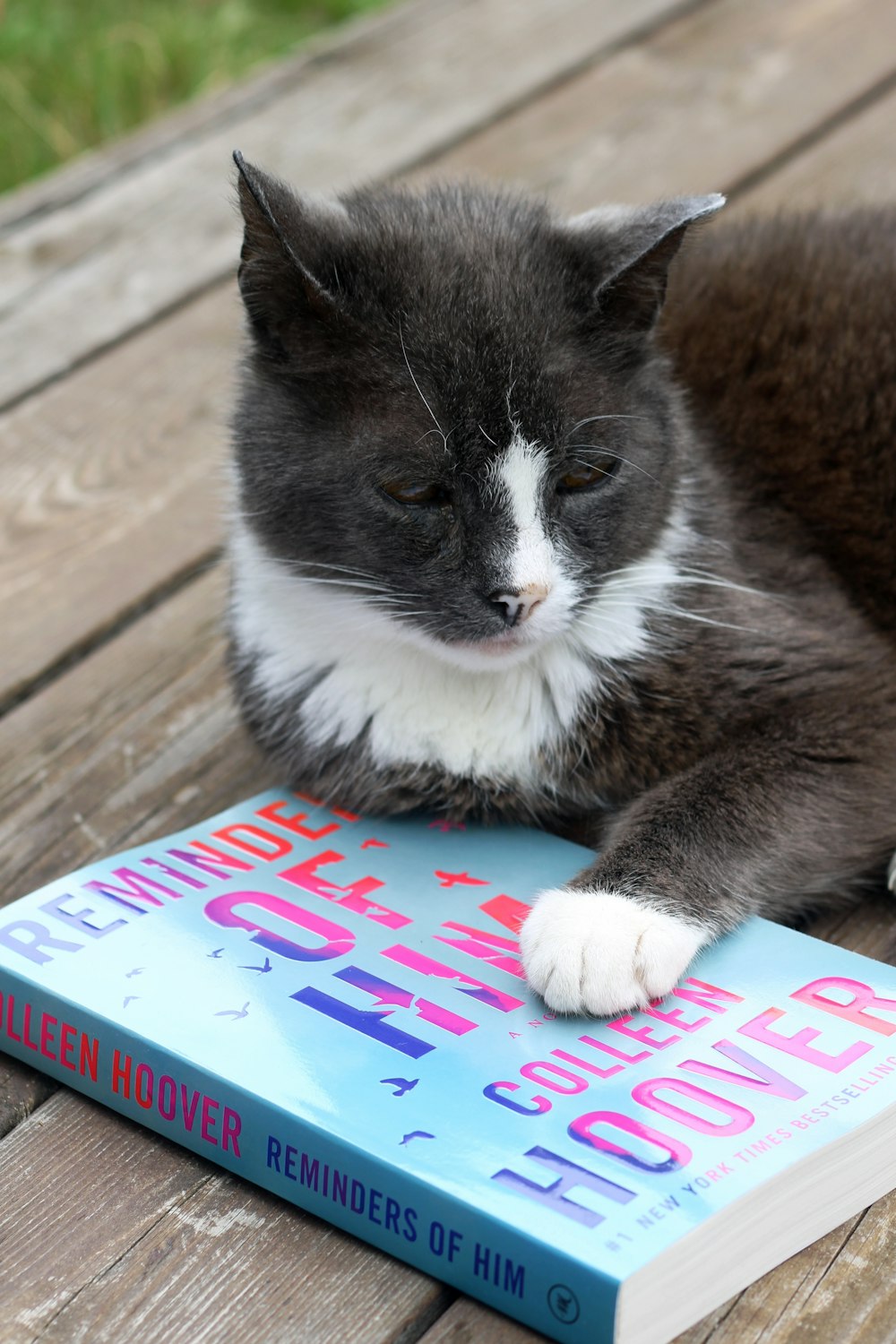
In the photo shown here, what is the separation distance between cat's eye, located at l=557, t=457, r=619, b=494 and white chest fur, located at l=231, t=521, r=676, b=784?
143mm

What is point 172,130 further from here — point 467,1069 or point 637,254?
point 467,1069

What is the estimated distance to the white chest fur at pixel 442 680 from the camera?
5.75 ft

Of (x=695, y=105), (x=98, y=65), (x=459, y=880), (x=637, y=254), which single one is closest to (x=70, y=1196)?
(x=459, y=880)

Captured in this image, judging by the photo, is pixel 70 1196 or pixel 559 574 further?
pixel 559 574

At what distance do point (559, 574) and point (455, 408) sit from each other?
21cm

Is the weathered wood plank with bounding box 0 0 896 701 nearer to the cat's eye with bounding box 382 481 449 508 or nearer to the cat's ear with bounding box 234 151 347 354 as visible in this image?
the cat's ear with bounding box 234 151 347 354

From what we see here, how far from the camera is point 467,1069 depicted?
50.6 inches

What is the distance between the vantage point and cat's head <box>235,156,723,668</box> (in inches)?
60.9

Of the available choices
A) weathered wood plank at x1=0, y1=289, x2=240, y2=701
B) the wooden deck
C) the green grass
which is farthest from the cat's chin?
the green grass

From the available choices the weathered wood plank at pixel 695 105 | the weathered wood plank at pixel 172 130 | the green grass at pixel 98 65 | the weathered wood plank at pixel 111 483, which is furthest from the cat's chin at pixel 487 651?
the green grass at pixel 98 65

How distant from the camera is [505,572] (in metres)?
1.55

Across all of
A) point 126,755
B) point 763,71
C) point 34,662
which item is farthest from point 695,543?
point 763,71

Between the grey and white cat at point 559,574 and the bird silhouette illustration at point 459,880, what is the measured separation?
12 cm

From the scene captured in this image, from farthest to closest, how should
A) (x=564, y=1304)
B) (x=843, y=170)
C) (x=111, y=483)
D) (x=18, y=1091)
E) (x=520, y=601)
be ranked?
(x=843, y=170)
(x=111, y=483)
(x=520, y=601)
(x=18, y=1091)
(x=564, y=1304)
